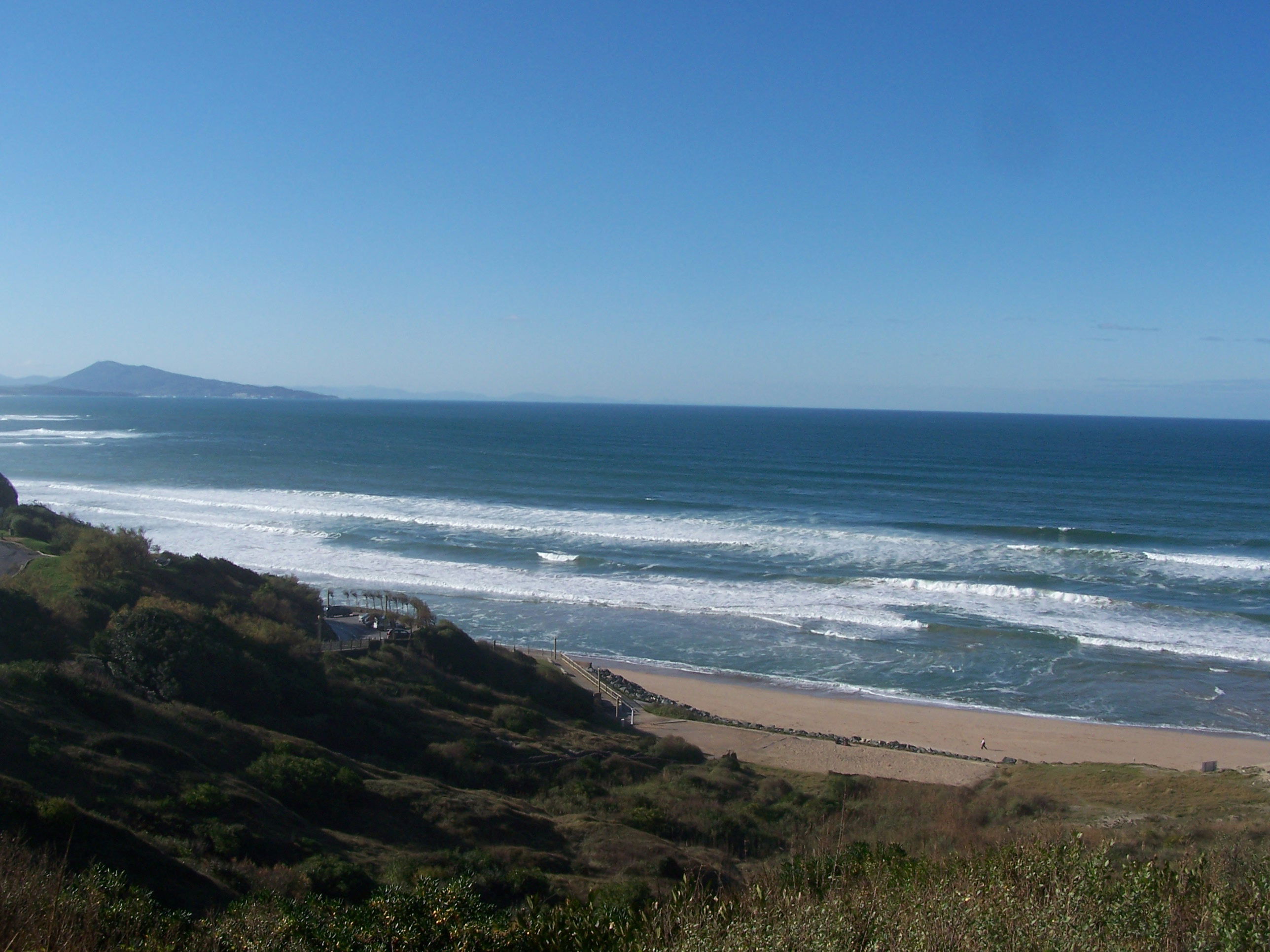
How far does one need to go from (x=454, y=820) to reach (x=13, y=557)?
17.3 meters

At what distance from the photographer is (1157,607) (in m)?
32.7

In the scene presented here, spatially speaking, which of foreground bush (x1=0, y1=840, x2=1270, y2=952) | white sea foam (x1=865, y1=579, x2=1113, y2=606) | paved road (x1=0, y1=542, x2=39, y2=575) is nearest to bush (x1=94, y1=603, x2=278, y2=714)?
paved road (x1=0, y1=542, x2=39, y2=575)

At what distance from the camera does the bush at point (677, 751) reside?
58.5 feet

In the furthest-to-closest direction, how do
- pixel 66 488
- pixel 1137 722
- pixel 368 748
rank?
pixel 66 488 < pixel 1137 722 < pixel 368 748

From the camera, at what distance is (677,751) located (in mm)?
18188

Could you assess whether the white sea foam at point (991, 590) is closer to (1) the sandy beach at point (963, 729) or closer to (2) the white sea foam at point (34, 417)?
(1) the sandy beach at point (963, 729)

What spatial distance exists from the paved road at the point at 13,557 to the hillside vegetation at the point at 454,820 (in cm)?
48

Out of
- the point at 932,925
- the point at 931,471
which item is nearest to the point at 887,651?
the point at 932,925

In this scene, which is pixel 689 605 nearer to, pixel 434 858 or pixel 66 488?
pixel 434 858

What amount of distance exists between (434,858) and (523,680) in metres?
11.0

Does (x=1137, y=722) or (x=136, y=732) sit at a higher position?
(x=136, y=732)

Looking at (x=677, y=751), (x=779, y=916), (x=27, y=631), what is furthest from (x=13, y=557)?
(x=779, y=916)

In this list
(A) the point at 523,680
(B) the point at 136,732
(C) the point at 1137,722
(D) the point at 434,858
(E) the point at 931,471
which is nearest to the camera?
(D) the point at 434,858

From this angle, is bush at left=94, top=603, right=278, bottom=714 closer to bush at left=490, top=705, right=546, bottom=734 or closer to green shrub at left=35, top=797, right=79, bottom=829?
bush at left=490, top=705, right=546, bottom=734
